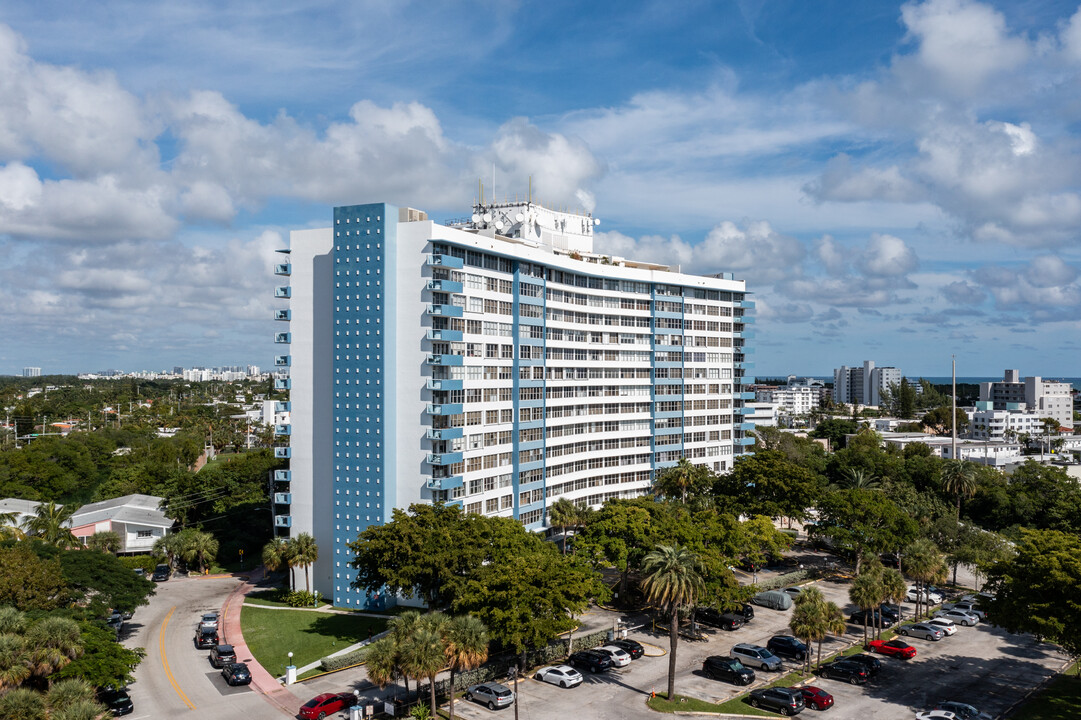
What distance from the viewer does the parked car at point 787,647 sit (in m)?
62.6

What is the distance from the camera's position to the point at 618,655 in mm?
61562

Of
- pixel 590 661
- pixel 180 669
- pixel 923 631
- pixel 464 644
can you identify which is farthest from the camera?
pixel 923 631

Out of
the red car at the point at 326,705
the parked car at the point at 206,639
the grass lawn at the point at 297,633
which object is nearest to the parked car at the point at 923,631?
the grass lawn at the point at 297,633

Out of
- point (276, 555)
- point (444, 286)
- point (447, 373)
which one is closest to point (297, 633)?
point (276, 555)

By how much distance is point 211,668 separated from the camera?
6197cm

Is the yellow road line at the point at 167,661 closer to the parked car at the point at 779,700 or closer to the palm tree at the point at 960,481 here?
the parked car at the point at 779,700

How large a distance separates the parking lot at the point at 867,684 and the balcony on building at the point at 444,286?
39.9m

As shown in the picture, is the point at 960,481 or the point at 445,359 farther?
the point at 960,481

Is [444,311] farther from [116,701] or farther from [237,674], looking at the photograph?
[116,701]

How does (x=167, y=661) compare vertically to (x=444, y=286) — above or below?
below

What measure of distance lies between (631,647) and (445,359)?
3459 cm

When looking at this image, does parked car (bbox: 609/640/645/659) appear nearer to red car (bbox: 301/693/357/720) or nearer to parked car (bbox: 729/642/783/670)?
parked car (bbox: 729/642/783/670)

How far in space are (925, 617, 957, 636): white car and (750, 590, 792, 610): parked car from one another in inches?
527

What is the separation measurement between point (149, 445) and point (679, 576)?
157 meters
